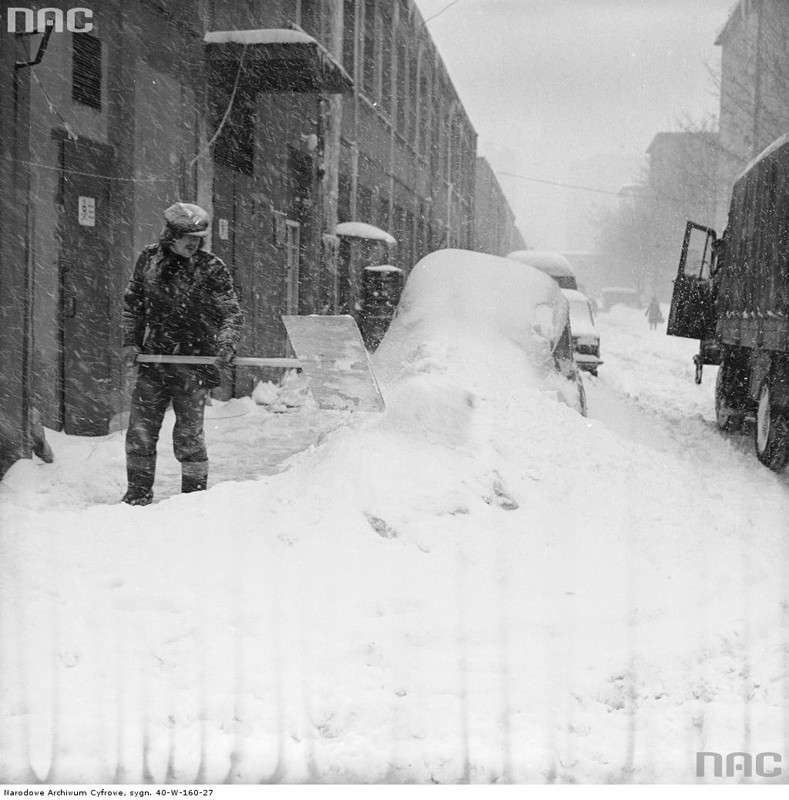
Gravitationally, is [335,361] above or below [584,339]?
above

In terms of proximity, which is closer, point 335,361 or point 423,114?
point 335,361

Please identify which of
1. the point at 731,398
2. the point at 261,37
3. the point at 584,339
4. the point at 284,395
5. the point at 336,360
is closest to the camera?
the point at 336,360

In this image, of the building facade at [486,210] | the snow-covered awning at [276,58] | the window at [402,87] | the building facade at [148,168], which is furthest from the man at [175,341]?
the building facade at [486,210]

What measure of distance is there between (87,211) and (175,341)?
129 inches

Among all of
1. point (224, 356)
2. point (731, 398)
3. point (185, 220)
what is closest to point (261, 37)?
point (185, 220)

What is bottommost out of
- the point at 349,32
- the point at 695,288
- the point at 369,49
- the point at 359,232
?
the point at 695,288

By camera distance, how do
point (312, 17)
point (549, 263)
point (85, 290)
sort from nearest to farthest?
point (85, 290)
point (312, 17)
point (549, 263)

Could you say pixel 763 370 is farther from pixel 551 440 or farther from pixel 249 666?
pixel 249 666

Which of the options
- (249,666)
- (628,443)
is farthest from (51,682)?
(628,443)

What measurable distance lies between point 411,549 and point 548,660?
967mm

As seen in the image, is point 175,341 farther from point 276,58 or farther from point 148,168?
point 276,58

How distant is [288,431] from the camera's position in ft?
30.7

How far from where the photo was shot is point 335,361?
5641 mm

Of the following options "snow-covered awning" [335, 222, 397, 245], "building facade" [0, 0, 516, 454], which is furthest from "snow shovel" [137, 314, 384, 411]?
"snow-covered awning" [335, 222, 397, 245]
